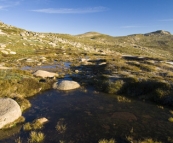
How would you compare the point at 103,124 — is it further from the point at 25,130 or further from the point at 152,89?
the point at 152,89

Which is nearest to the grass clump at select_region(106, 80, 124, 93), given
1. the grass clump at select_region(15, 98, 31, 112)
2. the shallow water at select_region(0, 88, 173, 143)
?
the shallow water at select_region(0, 88, 173, 143)

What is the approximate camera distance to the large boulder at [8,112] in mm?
14948

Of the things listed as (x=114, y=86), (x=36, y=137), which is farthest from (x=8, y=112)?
(x=114, y=86)

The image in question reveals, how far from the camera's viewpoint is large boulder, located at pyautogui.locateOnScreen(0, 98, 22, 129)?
14948 mm

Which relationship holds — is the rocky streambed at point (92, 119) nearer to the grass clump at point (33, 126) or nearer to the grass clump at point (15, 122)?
the grass clump at point (33, 126)

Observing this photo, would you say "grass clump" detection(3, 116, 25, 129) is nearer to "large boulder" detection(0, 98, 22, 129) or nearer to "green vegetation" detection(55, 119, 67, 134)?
"large boulder" detection(0, 98, 22, 129)

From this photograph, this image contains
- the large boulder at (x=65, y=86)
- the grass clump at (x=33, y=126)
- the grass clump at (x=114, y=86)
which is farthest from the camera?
the large boulder at (x=65, y=86)

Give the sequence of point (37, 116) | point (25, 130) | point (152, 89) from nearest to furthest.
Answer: point (25, 130) → point (37, 116) → point (152, 89)

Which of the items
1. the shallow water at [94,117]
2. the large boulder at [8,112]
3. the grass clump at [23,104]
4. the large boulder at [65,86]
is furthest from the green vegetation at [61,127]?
the large boulder at [65,86]

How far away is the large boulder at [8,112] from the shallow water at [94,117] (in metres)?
0.94

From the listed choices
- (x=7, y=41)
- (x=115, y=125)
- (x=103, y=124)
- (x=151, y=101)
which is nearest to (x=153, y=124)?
(x=115, y=125)

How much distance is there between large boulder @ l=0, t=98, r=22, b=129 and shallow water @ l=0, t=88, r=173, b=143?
0.94m

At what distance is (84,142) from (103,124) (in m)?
3.33

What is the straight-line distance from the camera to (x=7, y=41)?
7588cm
